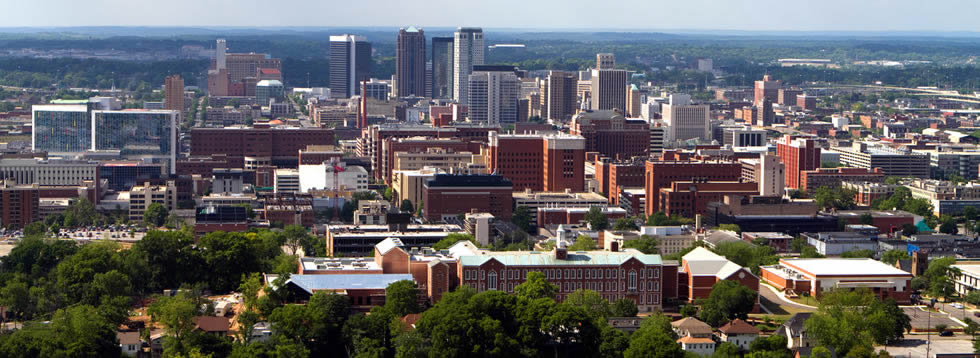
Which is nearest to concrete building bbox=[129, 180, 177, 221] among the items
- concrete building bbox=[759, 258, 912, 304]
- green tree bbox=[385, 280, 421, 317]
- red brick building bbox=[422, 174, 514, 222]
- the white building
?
the white building

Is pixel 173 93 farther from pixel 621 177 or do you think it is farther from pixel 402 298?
pixel 402 298

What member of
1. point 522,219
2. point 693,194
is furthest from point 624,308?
point 693,194

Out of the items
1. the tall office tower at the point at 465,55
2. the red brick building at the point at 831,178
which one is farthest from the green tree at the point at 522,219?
the tall office tower at the point at 465,55

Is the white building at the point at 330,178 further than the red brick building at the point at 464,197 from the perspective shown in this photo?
Yes

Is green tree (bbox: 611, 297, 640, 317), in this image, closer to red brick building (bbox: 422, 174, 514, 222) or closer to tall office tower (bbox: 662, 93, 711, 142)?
red brick building (bbox: 422, 174, 514, 222)

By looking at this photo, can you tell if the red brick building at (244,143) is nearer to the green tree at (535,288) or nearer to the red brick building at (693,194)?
the red brick building at (693,194)
